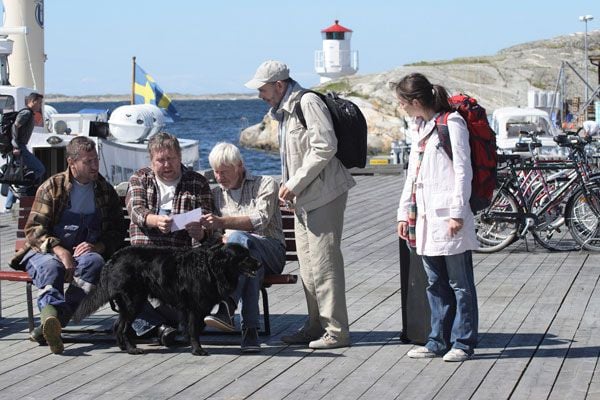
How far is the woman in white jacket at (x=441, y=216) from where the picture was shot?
6.89 m

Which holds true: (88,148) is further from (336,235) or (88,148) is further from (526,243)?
(526,243)

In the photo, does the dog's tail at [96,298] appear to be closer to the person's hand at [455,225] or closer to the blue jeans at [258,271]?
the blue jeans at [258,271]

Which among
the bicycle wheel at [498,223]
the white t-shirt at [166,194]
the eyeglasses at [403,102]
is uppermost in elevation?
the eyeglasses at [403,102]

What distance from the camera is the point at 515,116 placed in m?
29.0

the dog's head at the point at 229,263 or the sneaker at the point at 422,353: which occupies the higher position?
the dog's head at the point at 229,263

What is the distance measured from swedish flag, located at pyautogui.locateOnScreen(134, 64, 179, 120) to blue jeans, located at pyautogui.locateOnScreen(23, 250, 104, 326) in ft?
87.0

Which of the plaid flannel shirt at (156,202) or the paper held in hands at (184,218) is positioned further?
the plaid flannel shirt at (156,202)

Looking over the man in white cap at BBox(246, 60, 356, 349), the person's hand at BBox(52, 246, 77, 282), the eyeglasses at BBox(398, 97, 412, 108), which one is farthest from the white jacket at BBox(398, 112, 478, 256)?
the person's hand at BBox(52, 246, 77, 282)

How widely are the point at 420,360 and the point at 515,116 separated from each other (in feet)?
73.7

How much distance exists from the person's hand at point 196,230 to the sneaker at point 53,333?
944 mm

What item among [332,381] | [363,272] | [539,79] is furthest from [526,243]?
[539,79]

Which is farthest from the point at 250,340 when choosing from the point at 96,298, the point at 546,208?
the point at 546,208

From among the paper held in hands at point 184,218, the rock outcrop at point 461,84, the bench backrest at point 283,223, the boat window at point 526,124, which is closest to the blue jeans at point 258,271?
the paper held in hands at point 184,218

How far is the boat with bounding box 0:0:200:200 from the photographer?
2111 cm
